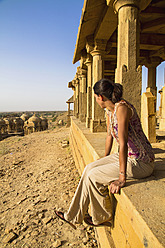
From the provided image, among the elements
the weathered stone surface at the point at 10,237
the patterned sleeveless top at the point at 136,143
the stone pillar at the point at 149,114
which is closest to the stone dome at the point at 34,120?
the weathered stone surface at the point at 10,237

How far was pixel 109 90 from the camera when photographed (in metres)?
1.74

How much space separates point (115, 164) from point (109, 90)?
2.59ft

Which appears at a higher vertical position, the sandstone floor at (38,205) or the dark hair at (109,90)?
the dark hair at (109,90)

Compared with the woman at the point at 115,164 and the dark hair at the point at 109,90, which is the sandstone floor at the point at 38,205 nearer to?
the woman at the point at 115,164

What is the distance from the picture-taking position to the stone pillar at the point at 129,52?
2.69m

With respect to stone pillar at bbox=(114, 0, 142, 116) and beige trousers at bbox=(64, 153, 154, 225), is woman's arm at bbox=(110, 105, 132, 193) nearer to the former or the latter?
beige trousers at bbox=(64, 153, 154, 225)

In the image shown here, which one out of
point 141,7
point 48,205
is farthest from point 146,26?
point 48,205

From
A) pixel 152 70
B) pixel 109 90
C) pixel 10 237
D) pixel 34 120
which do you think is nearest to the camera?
pixel 109 90

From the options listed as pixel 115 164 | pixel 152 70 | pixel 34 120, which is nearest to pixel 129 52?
pixel 115 164

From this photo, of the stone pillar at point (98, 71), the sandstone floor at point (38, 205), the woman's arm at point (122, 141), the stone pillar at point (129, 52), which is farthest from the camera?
the stone pillar at point (98, 71)

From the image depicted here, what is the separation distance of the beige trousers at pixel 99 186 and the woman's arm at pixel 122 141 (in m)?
0.11

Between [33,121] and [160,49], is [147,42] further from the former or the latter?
[33,121]

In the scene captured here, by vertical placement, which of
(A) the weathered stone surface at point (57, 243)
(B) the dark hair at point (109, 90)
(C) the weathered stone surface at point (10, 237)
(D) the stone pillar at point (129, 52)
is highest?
(D) the stone pillar at point (129, 52)

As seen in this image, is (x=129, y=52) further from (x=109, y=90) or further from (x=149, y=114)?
(x=109, y=90)
